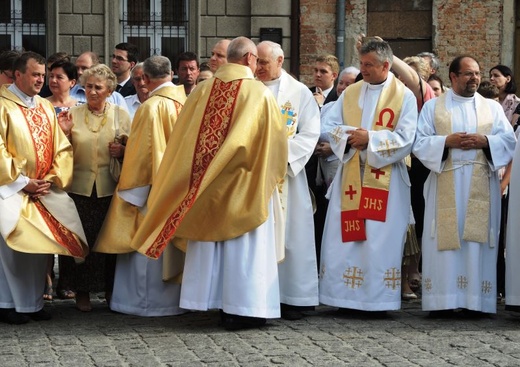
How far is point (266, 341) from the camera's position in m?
8.32

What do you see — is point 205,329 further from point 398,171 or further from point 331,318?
point 398,171

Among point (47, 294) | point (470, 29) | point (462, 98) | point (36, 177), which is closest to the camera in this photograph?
point (36, 177)

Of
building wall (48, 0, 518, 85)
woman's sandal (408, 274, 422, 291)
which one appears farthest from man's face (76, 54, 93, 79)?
building wall (48, 0, 518, 85)

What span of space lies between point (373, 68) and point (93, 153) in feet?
7.04

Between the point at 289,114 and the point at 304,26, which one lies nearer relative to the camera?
the point at 289,114

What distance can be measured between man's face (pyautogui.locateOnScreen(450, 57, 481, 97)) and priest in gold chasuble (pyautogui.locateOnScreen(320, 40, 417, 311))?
0.35 m

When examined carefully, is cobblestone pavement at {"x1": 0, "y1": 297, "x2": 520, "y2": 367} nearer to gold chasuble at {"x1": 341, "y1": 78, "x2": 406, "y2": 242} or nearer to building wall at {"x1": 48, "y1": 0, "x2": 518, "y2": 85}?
gold chasuble at {"x1": 341, "y1": 78, "x2": 406, "y2": 242}

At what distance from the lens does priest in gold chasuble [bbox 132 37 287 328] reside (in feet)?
28.7

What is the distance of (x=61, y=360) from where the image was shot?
7707mm

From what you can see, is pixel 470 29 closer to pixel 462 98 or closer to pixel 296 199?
pixel 462 98

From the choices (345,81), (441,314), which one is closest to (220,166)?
(441,314)

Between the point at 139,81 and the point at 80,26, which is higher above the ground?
the point at 80,26

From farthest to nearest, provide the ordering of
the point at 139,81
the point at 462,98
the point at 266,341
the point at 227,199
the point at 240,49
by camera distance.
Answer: the point at 139,81, the point at 462,98, the point at 240,49, the point at 227,199, the point at 266,341

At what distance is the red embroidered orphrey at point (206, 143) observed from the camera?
888 cm
